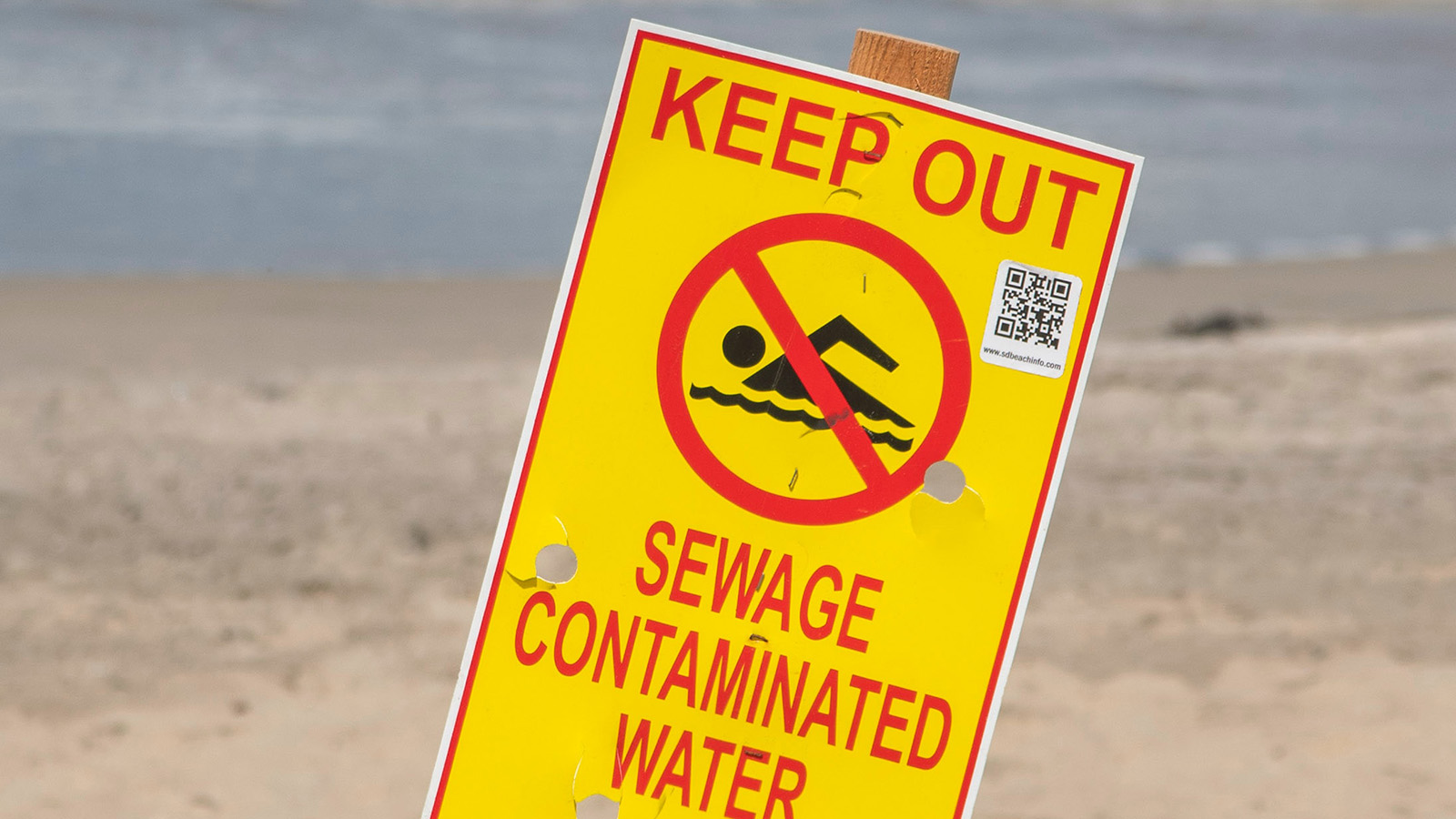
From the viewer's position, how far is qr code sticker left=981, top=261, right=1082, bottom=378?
5.71ft

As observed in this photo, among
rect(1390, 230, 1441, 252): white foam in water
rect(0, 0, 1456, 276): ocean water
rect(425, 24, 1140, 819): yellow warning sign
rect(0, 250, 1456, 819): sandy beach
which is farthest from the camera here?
rect(1390, 230, 1441, 252): white foam in water

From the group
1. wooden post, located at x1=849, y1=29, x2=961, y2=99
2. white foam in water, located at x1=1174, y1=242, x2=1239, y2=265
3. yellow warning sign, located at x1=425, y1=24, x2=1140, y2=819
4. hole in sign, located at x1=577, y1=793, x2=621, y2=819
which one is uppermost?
white foam in water, located at x1=1174, y1=242, x2=1239, y2=265

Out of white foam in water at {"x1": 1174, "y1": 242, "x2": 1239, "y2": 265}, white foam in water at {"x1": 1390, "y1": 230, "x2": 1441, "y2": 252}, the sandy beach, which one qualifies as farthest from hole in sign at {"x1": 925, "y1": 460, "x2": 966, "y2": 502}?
white foam in water at {"x1": 1390, "y1": 230, "x2": 1441, "y2": 252}

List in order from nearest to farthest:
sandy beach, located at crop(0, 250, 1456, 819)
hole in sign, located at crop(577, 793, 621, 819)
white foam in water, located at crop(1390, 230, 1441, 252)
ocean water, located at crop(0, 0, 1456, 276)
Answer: hole in sign, located at crop(577, 793, 621, 819)
sandy beach, located at crop(0, 250, 1456, 819)
ocean water, located at crop(0, 0, 1456, 276)
white foam in water, located at crop(1390, 230, 1441, 252)

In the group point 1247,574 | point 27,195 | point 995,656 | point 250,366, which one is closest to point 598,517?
point 995,656

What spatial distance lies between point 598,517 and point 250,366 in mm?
5456

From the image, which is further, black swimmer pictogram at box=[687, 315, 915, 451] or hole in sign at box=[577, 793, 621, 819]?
hole in sign at box=[577, 793, 621, 819]

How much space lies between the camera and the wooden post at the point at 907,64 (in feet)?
5.72

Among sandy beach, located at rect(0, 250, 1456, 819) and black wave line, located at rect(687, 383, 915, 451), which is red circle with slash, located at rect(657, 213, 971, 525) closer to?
black wave line, located at rect(687, 383, 915, 451)

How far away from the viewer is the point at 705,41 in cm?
172

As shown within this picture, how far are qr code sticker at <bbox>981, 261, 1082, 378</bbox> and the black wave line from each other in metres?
0.16

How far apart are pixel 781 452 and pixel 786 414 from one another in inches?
2.0

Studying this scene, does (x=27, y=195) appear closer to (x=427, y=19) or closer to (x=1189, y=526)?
(x=1189, y=526)

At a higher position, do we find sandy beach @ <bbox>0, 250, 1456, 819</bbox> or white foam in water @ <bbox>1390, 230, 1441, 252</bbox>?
white foam in water @ <bbox>1390, 230, 1441, 252</bbox>
